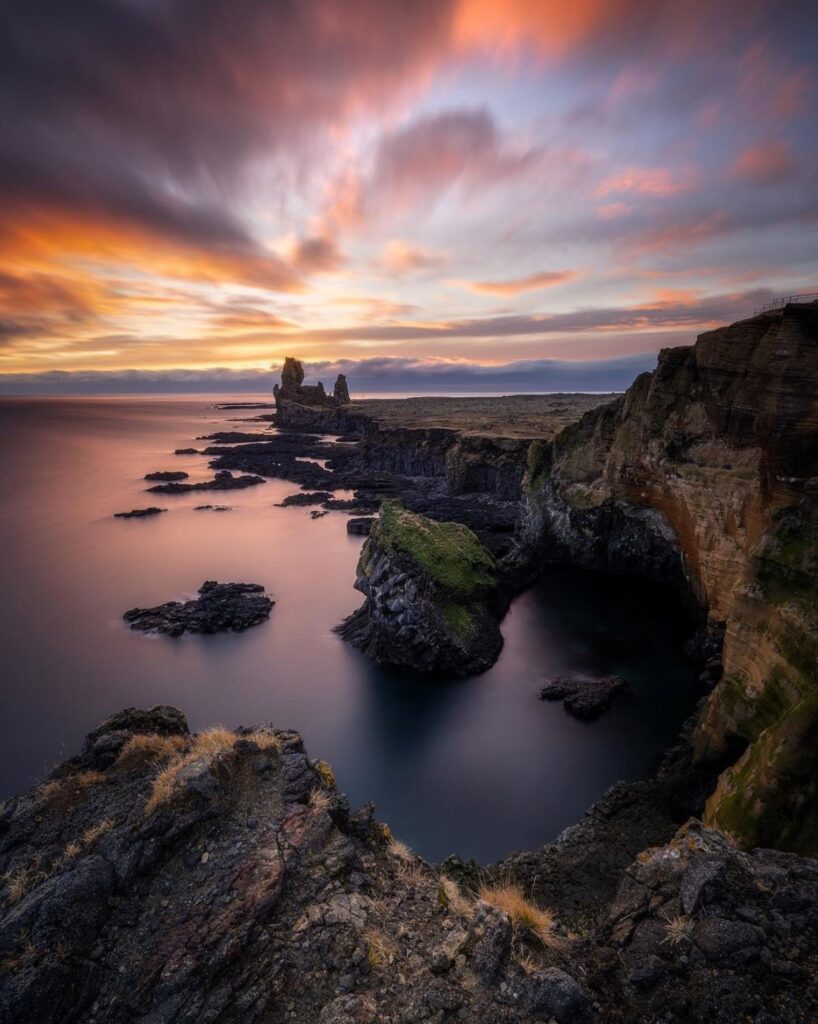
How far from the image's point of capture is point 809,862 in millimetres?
7023

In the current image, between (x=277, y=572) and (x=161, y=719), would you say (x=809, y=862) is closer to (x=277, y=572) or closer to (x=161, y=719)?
(x=161, y=719)

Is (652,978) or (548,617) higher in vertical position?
(652,978)

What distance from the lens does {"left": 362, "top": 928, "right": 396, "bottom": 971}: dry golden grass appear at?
6500 mm

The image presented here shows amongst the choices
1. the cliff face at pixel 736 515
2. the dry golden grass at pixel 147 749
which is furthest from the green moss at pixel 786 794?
the dry golden grass at pixel 147 749

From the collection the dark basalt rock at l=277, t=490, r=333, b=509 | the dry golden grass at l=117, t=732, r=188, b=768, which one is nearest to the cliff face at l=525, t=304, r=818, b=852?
the dry golden grass at l=117, t=732, r=188, b=768

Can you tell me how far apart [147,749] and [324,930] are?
5.42 metres

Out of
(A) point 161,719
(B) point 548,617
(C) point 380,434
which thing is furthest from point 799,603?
(C) point 380,434

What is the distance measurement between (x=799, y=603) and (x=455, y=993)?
10.8 m

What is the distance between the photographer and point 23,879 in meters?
7.39

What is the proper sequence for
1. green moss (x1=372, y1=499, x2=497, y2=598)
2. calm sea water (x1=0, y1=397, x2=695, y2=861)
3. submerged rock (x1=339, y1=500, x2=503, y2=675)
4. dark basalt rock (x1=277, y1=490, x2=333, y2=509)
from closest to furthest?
calm sea water (x1=0, y1=397, x2=695, y2=861) < submerged rock (x1=339, y1=500, x2=503, y2=675) < green moss (x1=372, y1=499, x2=497, y2=598) < dark basalt rock (x1=277, y1=490, x2=333, y2=509)

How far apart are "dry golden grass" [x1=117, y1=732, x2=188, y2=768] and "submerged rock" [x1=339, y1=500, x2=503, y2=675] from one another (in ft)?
44.8

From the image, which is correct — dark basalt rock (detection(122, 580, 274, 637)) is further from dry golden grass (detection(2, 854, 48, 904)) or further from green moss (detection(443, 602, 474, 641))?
dry golden grass (detection(2, 854, 48, 904))

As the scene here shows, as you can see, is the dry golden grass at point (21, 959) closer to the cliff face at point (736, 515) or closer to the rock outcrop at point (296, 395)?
the cliff face at point (736, 515)

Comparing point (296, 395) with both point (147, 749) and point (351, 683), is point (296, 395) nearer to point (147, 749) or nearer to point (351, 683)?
point (351, 683)
